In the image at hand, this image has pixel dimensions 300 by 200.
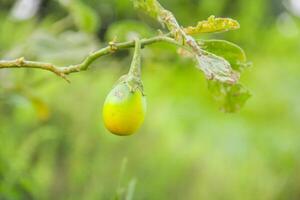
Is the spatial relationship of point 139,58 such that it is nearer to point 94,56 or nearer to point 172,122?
point 94,56

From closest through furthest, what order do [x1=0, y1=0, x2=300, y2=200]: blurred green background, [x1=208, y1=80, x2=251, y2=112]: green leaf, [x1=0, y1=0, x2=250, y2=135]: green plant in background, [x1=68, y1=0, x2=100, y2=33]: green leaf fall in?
[x1=0, y1=0, x2=250, y2=135]: green plant in background, [x1=208, y1=80, x2=251, y2=112]: green leaf, [x1=68, y1=0, x2=100, y2=33]: green leaf, [x1=0, y1=0, x2=300, y2=200]: blurred green background

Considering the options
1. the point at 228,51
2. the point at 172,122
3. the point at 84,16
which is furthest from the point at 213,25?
the point at 172,122

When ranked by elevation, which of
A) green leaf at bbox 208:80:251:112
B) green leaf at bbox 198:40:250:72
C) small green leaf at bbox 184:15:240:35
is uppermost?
small green leaf at bbox 184:15:240:35

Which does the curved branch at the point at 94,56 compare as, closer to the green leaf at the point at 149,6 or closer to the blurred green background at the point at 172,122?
the green leaf at the point at 149,6

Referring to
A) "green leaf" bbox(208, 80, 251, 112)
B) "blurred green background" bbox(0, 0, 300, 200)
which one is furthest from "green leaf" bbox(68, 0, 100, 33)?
"green leaf" bbox(208, 80, 251, 112)

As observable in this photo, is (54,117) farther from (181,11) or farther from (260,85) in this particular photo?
(260,85)

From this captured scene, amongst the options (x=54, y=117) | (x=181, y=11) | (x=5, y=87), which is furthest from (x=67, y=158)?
(x=5, y=87)

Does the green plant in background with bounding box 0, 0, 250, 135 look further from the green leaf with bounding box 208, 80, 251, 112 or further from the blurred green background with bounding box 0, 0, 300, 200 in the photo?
the blurred green background with bounding box 0, 0, 300, 200
